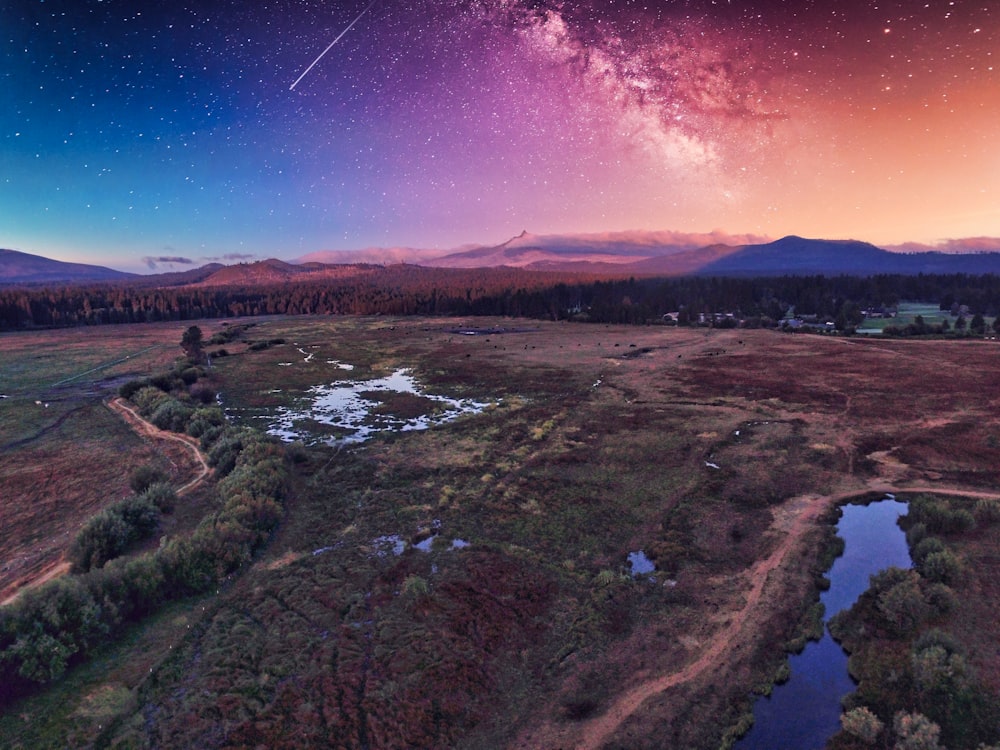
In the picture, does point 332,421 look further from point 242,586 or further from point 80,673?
point 80,673

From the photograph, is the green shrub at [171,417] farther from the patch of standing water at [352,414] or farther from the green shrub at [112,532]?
the green shrub at [112,532]

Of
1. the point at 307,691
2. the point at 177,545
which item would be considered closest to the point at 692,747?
the point at 307,691

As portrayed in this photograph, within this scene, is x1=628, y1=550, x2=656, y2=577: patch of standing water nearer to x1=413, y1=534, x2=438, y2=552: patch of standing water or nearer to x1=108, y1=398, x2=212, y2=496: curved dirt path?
x1=413, y1=534, x2=438, y2=552: patch of standing water

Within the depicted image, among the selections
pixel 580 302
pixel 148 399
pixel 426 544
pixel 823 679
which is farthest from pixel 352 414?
pixel 580 302

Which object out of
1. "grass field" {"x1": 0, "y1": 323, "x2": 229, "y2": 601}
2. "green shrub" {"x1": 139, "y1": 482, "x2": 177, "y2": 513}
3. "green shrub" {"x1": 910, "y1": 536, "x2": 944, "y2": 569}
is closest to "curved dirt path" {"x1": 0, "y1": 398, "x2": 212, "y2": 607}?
"grass field" {"x1": 0, "y1": 323, "x2": 229, "y2": 601}

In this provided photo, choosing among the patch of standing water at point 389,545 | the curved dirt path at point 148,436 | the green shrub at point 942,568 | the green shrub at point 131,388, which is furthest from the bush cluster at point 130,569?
the green shrub at point 131,388

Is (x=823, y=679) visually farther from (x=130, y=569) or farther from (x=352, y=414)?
(x=352, y=414)

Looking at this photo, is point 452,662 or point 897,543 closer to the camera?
point 452,662
